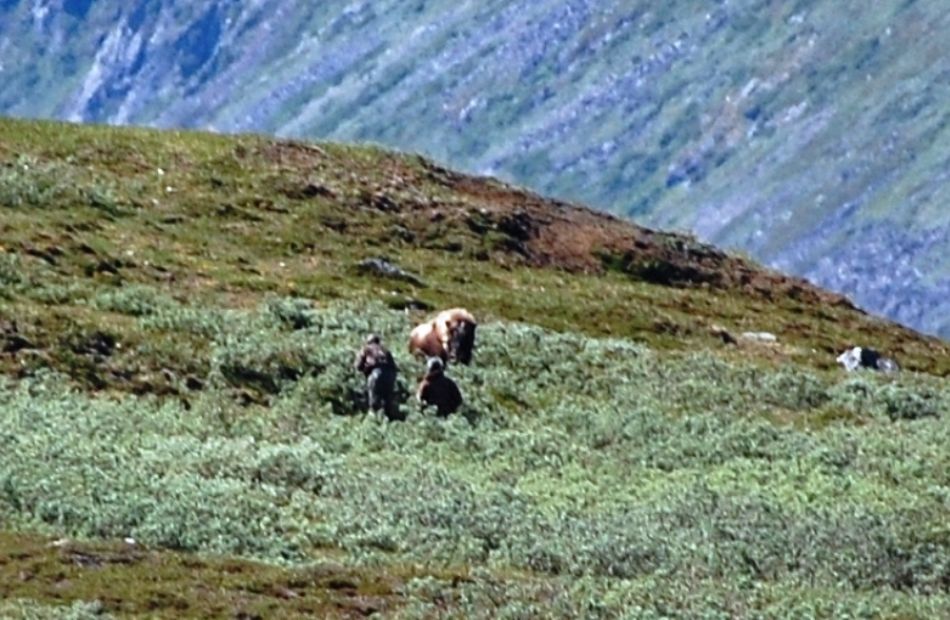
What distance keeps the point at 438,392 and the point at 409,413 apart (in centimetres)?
94

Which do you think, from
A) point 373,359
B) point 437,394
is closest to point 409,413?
point 437,394

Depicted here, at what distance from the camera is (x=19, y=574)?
100 ft

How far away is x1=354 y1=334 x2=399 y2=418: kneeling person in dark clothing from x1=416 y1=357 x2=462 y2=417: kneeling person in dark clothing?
1.90 ft

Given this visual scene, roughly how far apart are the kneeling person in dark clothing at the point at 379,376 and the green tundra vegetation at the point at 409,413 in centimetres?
39

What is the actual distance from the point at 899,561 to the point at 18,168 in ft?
99.2

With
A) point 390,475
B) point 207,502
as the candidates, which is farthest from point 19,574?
point 390,475

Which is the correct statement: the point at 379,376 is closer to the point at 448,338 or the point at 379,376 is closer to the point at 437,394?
the point at 437,394

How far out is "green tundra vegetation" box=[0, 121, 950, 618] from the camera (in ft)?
109

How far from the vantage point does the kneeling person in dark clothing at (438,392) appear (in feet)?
149

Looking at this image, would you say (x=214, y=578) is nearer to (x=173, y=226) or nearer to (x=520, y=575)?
(x=520, y=575)

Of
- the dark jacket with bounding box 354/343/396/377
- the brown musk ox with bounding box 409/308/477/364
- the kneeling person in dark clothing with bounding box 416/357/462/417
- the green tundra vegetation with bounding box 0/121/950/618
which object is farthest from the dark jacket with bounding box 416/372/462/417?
the brown musk ox with bounding box 409/308/477/364

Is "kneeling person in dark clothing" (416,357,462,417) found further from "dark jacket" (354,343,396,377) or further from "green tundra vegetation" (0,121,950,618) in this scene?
"dark jacket" (354,343,396,377)

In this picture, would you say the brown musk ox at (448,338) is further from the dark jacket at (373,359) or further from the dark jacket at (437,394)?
the dark jacket at (437,394)

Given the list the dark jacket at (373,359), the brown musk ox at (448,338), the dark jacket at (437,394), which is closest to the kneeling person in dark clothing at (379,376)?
the dark jacket at (373,359)
